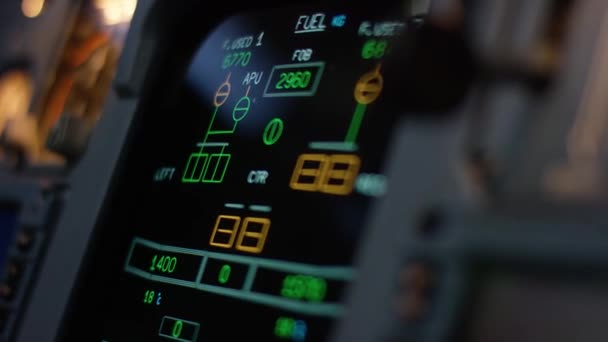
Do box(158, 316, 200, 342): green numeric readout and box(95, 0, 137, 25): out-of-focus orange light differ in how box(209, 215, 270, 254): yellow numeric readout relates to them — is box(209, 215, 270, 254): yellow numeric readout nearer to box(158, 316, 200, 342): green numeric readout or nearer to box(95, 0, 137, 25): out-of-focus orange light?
box(158, 316, 200, 342): green numeric readout

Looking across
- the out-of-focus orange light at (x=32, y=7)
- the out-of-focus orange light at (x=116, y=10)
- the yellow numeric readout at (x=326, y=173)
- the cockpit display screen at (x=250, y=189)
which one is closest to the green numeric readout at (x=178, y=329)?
the cockpit display screen at (x=250, y=189)

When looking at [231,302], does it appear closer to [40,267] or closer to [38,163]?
[40,267]

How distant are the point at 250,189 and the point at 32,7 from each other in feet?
2.28

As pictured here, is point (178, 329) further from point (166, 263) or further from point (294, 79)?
point (294, 79)

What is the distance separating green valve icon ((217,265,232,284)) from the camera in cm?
96

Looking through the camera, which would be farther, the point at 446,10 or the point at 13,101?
the point at 13,101

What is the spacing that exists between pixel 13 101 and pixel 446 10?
976 mm

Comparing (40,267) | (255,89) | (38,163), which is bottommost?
(40,267)

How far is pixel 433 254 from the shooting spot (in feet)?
1.97

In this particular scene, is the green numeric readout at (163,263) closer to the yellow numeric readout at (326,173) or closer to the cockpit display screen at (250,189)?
the cockpit display screen at (250,189)

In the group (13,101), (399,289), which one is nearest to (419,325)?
(399,289)

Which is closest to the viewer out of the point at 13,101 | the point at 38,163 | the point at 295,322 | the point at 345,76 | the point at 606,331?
the point at 606,331

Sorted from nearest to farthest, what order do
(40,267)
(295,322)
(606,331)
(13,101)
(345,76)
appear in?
(606,331)
(295,322)
(345,76)
(40,267)
(13,101)

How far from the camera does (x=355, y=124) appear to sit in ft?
2.96
